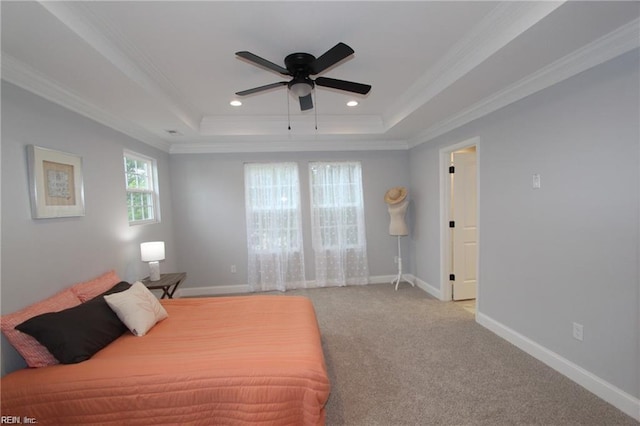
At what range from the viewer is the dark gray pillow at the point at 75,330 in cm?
165

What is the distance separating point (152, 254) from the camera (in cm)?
322

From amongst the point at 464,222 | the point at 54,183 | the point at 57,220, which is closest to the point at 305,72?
the point at 54,183

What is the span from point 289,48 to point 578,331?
10.5 ft

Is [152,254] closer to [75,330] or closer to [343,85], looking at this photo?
[75,330]

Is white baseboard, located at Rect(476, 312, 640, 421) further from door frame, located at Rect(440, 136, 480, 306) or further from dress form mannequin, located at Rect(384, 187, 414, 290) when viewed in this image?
dress form mannequin, located at Rect(384, 187, 414, 290)

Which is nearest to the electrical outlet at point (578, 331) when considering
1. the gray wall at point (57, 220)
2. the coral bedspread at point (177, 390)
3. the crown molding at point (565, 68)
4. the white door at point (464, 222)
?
the white door at point (464, 222)

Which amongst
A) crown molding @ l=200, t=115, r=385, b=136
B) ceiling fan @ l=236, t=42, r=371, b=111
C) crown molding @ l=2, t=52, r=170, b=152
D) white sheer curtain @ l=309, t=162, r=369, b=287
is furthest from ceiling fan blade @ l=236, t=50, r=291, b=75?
white sheer curtain @ l=309, t=162, r=369, b=287

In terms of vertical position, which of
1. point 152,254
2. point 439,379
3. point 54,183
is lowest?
point 439,379

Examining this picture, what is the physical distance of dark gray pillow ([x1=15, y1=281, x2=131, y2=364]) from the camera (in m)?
1.65

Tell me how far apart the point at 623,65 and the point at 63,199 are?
4.23 m

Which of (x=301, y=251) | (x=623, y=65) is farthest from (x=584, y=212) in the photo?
(x=301, y=251)

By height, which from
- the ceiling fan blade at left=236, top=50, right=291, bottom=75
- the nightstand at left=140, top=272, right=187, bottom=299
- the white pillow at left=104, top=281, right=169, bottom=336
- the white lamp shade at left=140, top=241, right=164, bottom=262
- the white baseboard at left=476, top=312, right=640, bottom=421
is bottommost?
the white baseboard at left=476, top=312, right=640, bottom=421

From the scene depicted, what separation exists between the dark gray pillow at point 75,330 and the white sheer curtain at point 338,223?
309cm

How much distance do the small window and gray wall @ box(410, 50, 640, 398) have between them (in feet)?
14.0
